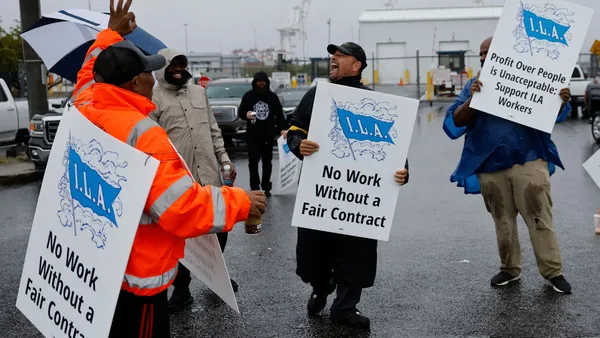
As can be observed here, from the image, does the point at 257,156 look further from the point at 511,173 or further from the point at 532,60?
the point at 532,60

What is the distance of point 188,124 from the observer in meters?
5.68

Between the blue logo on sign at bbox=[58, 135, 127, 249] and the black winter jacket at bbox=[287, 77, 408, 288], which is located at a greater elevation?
the blue logo on sign at bbox=[58, 135, 127, 249]

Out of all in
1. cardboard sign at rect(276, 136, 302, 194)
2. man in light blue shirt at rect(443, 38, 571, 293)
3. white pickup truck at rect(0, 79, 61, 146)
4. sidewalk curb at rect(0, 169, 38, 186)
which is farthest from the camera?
white pickup truck at rect(0, 79, 61, 146)

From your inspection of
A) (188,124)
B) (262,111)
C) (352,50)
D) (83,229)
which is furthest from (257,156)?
(83,229)

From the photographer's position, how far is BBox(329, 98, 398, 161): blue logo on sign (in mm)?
4945

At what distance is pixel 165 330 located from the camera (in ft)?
11.3

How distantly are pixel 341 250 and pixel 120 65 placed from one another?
8.06 feet

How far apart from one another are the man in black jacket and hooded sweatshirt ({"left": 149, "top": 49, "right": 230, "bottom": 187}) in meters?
0.78

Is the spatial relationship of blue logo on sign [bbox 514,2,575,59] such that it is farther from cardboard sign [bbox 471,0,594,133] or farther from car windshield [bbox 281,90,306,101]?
car windshield [bbox 281,90,306,101]

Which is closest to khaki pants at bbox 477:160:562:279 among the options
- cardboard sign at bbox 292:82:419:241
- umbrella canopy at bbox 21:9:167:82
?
cardboard sign at bbox 292:82:419:241

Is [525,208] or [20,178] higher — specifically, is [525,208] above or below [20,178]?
above

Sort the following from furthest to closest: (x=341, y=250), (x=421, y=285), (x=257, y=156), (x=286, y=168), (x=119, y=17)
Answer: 1. (x=257, y=156)
2. (x=286, y=168)
3. (x=421, y=285)
4. (x=341, y=250)
5. (x=119, y=17)

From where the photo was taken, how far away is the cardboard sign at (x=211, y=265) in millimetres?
3756

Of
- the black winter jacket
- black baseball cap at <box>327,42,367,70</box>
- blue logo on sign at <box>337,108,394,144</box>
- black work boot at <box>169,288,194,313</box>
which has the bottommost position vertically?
black work boot at <box>169,288,194,313</box>
